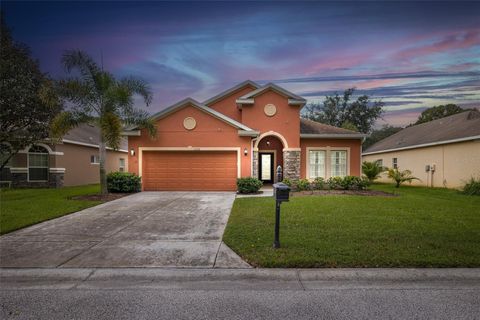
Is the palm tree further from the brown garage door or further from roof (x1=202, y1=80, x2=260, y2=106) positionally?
roof (x1=202, y1=80, x2=260, y2=106)

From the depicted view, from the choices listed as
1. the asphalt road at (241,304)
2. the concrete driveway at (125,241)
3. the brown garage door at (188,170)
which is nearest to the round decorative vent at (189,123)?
the brown garage door at (188,170)

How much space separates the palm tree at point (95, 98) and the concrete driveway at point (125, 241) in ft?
12.2

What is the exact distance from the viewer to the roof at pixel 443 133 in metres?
15.0

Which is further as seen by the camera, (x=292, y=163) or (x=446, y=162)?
(x=446, y=162)

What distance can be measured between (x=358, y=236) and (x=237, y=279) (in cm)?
294

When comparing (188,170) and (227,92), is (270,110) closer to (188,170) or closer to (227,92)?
(227,92)

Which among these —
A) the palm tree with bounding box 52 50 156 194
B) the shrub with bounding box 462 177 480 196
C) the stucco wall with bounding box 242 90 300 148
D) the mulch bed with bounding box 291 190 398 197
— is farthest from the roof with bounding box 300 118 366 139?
the palm tree with bounding box 52 50 156 194

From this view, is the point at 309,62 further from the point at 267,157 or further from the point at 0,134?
the point at 0,134

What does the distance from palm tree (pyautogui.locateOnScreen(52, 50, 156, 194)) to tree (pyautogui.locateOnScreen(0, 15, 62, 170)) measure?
4.82 ft

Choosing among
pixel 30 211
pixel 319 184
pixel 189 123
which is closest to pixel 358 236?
pixel 319 184

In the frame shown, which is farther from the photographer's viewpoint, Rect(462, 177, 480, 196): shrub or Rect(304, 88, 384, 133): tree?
Rect(304, 88, 384, 133): tree

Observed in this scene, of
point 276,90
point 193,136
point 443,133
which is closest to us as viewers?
point 193,136

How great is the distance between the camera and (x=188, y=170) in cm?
1319

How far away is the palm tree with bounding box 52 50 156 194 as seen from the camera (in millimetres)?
10375
